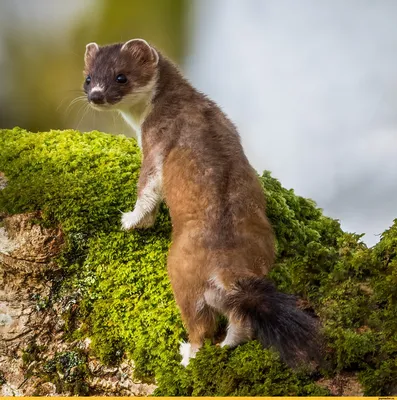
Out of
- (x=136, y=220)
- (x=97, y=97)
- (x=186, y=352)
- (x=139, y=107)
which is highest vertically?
(x=139, y=107)

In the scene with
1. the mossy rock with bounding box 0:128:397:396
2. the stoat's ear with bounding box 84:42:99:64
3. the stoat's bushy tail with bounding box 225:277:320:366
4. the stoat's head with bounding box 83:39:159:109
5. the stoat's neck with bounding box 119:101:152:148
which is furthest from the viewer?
the stoat's ear with bounding box 84:42:99:64

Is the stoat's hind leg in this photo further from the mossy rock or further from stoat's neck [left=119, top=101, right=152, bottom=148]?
stoat's neck [left=119, top=101, right=152, bottom=148]

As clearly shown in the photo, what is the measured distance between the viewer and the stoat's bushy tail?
352 centimetres

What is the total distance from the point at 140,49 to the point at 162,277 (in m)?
1.61

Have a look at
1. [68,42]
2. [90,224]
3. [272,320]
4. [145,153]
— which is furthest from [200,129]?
[68,42]

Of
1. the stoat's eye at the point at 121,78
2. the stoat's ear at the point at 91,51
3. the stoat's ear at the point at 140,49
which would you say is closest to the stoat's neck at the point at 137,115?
the stoat's eye at the point at 121,78

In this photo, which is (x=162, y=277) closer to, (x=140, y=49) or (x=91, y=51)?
(x=140, y=49)

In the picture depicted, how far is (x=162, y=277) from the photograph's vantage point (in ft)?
14.9

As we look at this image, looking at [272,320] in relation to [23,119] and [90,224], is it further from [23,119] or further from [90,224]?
[23,119]

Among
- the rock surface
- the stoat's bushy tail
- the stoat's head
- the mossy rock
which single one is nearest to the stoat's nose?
the stoat's head

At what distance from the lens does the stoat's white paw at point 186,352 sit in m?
4.04

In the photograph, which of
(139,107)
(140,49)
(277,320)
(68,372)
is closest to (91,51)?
(140,49)

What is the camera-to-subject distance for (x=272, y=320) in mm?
3547

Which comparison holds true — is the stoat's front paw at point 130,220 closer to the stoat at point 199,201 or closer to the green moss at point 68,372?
the stoat at point 199,201
